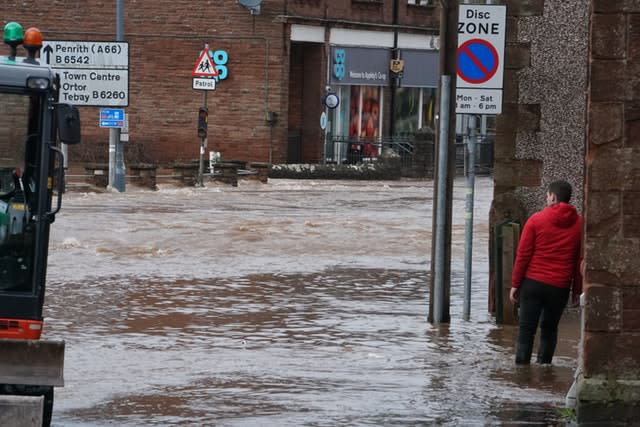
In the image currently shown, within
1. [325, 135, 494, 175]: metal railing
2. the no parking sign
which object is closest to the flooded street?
the no parking sign

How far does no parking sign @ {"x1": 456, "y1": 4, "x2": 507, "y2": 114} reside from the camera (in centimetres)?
1554

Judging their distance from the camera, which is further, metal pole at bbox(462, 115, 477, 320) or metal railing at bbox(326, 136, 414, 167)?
metal railing at bbox(326, 136, 414, 167)

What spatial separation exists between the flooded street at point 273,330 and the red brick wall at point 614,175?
988mm

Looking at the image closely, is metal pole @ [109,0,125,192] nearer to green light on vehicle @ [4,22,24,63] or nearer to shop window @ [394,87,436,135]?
shop window @ [394,87,436,135]

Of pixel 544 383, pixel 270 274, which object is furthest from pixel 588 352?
pixel 270 274

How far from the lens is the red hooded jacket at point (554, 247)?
12.6m

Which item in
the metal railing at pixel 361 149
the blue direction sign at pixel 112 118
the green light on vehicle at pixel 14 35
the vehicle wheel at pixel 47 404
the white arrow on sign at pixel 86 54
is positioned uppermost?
the white arrow on sign at pixel 86 54

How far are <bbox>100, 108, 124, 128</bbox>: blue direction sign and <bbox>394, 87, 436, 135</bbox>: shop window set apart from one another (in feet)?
64.9

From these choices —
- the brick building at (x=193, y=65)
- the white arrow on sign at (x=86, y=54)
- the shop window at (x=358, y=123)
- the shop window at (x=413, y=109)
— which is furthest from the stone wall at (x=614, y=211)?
the shop window at (x=413, y=109)

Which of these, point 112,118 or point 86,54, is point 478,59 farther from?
point 112,118

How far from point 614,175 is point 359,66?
138 feet

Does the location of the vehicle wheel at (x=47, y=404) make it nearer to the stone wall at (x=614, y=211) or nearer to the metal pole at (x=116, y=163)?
the stone wall at (x=614, y=211)

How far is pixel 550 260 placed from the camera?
41.3 feet

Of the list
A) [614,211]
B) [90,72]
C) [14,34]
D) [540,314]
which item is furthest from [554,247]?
[90,72]
